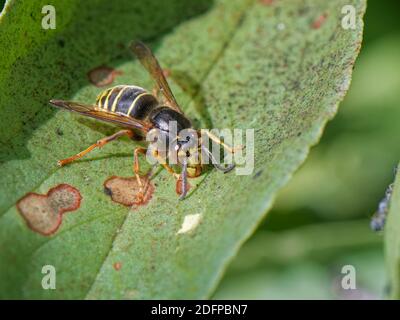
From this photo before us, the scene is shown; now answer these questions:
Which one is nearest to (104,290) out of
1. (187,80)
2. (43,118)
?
(43,118)

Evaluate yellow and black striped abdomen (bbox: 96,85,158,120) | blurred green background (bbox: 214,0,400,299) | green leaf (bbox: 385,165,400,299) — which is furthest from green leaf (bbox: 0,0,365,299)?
blurred green background (bbox: 214,0,400,299)

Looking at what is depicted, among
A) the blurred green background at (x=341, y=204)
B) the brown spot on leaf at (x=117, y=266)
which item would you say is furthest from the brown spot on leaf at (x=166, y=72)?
the brown spot on leaf at (x=117, y=266)

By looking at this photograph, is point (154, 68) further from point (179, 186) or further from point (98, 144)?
point (179, 186)

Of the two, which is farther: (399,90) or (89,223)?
(399,90)

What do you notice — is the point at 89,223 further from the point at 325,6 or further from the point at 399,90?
the point at 399,90

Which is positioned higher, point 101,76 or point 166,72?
point 166,72

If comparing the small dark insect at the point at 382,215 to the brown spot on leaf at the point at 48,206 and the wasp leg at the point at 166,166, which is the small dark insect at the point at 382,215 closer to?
the wasp leg at the point at 166,166

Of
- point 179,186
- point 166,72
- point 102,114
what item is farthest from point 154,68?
point 179,186
